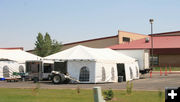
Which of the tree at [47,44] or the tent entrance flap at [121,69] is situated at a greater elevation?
the tree at [47,44]

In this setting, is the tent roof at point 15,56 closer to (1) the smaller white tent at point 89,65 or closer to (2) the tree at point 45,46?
(1) the smaller white tent at point 89,65

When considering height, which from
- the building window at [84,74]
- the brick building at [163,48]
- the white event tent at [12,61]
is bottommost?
the building window at [84,74]

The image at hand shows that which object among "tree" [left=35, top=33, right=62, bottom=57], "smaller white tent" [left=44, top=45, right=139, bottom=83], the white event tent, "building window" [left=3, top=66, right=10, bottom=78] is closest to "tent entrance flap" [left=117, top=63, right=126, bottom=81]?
"smaller white tent" [left=44, top=45, right=139, bottom=83]

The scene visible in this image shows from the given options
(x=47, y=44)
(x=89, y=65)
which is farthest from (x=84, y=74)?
(x=47, y=44)

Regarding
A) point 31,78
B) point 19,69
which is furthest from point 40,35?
point 31,78

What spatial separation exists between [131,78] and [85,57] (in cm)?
788

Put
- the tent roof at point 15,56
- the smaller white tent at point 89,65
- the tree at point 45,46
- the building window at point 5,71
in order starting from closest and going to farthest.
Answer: the smaller white tent at point 89,65 < the building window at point 5,71 < the tent roof at point 15,56 < the tree at point 45,46

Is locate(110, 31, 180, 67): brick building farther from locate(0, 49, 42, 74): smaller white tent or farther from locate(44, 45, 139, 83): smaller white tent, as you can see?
locate(44, 45, 139, 83): smaller white tent

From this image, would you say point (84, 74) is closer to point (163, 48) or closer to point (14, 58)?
point (14, 58)

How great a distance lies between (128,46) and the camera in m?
69.1

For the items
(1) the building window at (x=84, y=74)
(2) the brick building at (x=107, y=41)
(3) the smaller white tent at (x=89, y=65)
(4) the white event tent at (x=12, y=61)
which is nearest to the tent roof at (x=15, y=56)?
(4) the white event tent at (x=12, y=61)

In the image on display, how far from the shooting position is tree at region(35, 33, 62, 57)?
69312mm

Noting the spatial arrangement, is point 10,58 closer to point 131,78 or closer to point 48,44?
point 131,78

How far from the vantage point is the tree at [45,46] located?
69.3 meters
